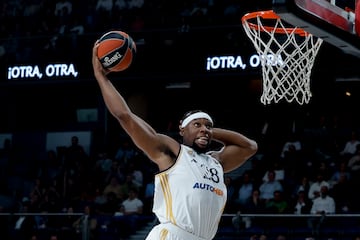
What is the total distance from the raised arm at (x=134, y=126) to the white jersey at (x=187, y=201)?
8 cm

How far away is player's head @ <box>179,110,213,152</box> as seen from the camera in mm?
5156

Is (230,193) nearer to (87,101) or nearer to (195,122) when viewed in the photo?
(87,101)

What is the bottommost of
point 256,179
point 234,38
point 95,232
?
point 95,232

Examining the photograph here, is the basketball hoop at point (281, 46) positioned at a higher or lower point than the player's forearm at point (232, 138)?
higher

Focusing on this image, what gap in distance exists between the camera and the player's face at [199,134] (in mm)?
5156

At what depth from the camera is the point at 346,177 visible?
1238cm

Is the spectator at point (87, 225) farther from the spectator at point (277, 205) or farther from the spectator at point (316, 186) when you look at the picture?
the spectator at point (316, 186)

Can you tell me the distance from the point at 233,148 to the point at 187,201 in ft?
2.41

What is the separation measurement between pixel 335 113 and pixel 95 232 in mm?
5625

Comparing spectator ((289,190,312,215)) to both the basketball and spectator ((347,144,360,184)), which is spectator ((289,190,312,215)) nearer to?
spectator ((347,144,360,184))

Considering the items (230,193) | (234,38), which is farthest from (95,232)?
(234,38)

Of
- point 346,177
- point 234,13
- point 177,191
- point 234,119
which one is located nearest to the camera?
point 177,191

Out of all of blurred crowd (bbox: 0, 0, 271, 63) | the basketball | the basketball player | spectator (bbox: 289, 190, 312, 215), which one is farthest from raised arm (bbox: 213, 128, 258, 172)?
blurred crowd (bbox: 0, 0, 271, 63)

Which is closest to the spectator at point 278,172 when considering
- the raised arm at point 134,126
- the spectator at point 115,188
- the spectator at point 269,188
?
the spectator at point 269,188
